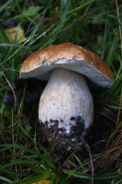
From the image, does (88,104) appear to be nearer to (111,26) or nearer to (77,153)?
(77,153)

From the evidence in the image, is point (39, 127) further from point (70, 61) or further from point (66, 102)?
point (70, 61)

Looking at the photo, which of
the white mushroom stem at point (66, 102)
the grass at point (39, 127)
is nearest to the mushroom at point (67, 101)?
the white mushroom stem at point (66, 102)

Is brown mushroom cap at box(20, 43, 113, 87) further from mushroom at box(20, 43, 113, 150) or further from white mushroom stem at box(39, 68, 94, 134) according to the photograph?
white mushroom stem at box(39, 68, 94, 134)

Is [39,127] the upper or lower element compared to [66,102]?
lower

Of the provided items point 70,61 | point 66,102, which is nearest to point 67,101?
point 66,102

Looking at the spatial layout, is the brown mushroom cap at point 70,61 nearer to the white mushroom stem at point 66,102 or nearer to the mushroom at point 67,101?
the mushroom at point 67,101

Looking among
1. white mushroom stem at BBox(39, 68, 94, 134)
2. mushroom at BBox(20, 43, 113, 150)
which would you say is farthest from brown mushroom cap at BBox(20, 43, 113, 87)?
white mushroom stem at BBox(39, 68, 94, 134)

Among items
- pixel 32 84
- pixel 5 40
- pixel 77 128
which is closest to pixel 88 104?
pixel 77 128

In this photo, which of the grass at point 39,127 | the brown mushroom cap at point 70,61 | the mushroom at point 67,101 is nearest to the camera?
the brown mushroom cap at point 70,61
